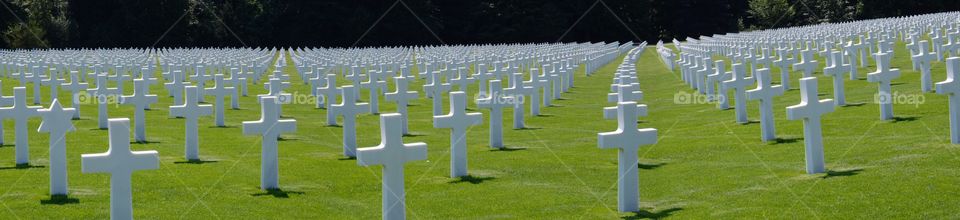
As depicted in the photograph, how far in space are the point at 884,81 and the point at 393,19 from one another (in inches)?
2485

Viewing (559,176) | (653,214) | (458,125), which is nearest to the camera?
(653,214)

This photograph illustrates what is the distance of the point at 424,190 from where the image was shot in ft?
39.2

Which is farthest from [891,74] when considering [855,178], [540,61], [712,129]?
[540,61]

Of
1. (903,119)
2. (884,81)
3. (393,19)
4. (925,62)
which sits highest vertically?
(393,19)

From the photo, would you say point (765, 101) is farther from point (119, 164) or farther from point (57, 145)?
point (119, 164)

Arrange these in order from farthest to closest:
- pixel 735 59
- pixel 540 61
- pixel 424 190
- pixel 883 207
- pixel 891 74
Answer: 1. pixel 540 61
2. pixel 735 59
3. pixel 891 74
4. pixel 424 190
5. pixel 883 207

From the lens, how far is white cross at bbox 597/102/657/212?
10.0 meters

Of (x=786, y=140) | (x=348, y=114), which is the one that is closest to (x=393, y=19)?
(x=348, y=114)

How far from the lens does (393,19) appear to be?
254 ft

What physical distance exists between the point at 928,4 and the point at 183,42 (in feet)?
140

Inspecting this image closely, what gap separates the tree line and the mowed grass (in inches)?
2124

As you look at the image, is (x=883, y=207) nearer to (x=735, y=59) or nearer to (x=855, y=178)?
(x=855, y=178)

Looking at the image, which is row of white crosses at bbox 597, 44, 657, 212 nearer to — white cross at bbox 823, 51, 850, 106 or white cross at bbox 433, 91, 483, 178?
white cross at bbox 433, 91, 483, 178

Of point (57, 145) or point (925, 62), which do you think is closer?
point (57, 145)
